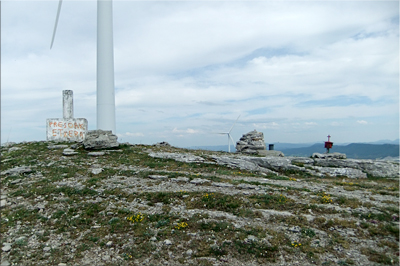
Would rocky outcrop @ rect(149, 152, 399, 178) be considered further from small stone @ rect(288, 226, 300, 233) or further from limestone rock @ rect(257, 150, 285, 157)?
small stone @ rect(288, 226, 300, 233)

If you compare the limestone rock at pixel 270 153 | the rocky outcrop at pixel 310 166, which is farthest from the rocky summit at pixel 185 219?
the limestone rock at pixel 270 153

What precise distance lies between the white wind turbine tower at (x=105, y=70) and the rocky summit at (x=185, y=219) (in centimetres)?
1467

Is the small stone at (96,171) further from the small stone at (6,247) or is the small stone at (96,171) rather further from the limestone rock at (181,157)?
the small stone at (6,247)

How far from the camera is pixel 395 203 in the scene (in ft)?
44.3

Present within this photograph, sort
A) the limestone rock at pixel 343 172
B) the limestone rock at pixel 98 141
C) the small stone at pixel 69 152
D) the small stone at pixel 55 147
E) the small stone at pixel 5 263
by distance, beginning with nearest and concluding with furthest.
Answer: the small stone at pixel 5 263, the limestone rock at pixel 343 172, the small stone at pixel 69 152, the limestone rock at pixel 98 141, the small stone at pixel 55 147

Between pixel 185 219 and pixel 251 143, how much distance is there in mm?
27416

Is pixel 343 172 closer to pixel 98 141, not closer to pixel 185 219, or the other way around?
pixel 185 219

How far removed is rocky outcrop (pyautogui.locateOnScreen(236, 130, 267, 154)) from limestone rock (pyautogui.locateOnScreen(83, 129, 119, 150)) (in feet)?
58.6

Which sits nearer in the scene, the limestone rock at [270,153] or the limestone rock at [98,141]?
the limestone rock at [98,141]

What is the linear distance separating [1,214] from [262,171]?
18.2 metres

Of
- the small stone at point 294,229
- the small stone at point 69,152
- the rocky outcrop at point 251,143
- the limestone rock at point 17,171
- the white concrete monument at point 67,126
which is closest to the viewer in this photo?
the small stone at point 294,229

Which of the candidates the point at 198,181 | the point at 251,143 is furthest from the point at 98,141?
the point at 251,143

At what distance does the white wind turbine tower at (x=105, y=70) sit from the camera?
115 feet

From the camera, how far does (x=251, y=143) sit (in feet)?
126
